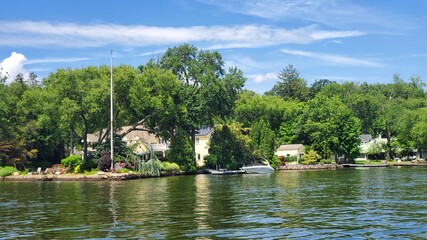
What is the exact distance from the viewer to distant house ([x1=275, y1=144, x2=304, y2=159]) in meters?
92.0

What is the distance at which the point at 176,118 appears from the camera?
7119 centimetres

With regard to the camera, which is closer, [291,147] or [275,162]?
[275,162]

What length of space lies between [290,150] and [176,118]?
30.3 metres

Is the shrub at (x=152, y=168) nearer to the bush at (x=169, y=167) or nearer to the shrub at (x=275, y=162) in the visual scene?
the bush at (x=169, y=167)

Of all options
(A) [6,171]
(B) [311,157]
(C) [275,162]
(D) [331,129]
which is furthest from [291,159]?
(A) [6,171]

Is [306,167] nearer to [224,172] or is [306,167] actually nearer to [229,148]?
[229,148]

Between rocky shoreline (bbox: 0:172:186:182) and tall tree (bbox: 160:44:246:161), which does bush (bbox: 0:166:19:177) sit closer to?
rocky shoreline (bbox: 0:172:186:182)

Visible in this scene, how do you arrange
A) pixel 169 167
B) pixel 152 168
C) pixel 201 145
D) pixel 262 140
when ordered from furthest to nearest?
1. pixel 201 145
2. pixel 262 140
3. pixel 169 167
4. pixel 152 168

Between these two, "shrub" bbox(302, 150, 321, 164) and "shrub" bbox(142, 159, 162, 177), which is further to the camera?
"shrub" bbox(302, 150, 321, 164)

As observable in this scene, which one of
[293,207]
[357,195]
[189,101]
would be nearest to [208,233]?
[293,207]

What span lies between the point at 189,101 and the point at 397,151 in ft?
168

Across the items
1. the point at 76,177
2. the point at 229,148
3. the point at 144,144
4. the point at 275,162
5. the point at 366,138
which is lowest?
the point at 76,177

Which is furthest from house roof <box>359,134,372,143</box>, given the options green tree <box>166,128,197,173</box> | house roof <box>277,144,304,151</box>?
green tree <box>166,128,197,173</box>

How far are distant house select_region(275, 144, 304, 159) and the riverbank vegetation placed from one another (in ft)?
4.94
